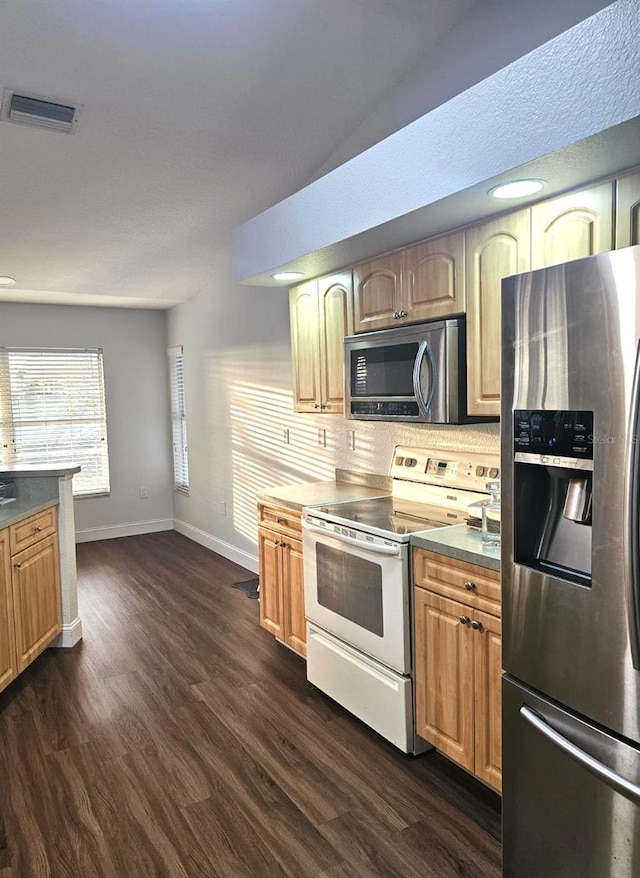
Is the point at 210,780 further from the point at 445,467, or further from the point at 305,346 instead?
the point at 305,346

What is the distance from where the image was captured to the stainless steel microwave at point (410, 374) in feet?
8.07

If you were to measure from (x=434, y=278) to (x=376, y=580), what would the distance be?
1277 mm

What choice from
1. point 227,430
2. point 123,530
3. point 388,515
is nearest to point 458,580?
point 388,515

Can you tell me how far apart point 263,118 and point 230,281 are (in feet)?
6.95

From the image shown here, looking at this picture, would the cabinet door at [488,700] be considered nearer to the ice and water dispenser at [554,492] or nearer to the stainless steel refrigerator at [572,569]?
the stainless steel refrigerator at [572,569]

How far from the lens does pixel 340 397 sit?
10.9 ft

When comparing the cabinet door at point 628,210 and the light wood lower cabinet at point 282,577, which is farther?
the light wood lower cabinet at point 282,577

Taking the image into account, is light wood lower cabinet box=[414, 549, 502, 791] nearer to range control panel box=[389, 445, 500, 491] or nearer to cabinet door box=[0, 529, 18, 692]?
range control panel box=[389, 445, 500, 491]

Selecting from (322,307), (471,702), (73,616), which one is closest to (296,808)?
(471,702)

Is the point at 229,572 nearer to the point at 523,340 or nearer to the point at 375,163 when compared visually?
the point at 375,163

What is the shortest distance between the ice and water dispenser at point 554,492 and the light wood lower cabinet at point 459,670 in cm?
44

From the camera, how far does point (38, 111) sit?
277 cm

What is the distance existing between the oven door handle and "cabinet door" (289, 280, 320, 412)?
88 centimetres

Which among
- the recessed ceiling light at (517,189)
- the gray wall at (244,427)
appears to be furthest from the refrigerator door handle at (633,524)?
the gray wall at (244,427)
